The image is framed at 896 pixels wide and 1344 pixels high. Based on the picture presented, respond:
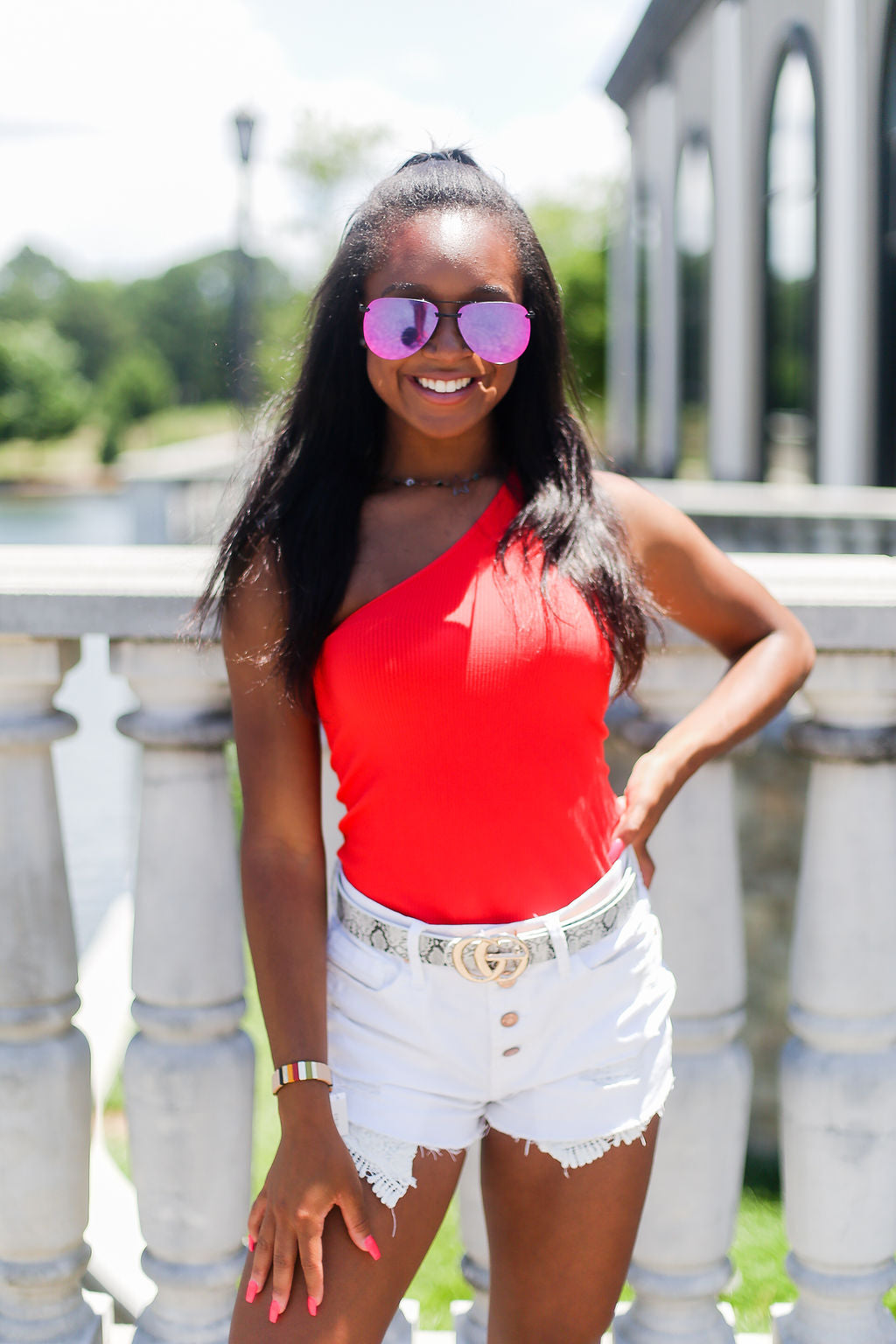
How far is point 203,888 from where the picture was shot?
6.09ft

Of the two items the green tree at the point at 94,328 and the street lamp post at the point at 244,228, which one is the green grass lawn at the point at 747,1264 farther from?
the green tree at the point at 94,328

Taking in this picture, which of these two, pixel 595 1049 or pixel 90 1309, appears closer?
pixel 595 1049

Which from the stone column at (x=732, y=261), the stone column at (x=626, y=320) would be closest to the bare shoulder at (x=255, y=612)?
the stone column at (x=732, y=261)

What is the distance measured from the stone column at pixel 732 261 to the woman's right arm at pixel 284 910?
1530 centimetres

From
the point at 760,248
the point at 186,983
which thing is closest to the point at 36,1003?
the point at 186,983

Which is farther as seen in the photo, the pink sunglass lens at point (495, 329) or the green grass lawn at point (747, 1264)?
the green grass lawn at point (747, 1264)

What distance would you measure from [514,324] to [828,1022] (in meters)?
1.05

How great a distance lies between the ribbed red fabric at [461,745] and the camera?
62.5 inches

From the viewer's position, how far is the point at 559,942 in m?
1.57

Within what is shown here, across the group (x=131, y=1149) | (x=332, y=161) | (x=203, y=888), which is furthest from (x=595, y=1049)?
(x=332, y=161)

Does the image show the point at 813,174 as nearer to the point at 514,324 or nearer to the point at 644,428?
the point at 514,324

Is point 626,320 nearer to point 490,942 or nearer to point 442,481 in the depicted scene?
point 442,481

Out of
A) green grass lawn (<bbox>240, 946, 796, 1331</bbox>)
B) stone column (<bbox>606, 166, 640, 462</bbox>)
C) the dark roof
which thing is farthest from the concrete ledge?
stone column (<bbox>606, 166, 640, 462</bbox>)

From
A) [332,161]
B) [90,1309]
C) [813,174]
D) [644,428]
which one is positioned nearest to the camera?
[90,1309]
